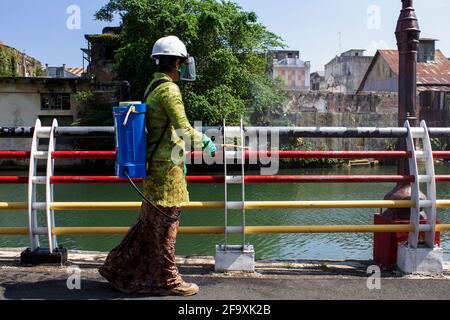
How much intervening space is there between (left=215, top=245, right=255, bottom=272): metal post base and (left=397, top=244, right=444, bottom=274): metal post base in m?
1.22

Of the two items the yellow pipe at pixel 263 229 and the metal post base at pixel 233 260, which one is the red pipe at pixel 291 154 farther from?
the metal post base at pixel 233 260

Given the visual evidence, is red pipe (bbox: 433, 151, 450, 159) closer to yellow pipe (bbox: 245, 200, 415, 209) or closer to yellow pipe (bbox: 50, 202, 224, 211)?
yellow pipe (bbox: 245, 200, 415, 209)

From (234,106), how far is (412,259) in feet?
71.8

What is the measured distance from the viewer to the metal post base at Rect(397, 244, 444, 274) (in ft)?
13.4

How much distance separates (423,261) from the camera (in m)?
4.10

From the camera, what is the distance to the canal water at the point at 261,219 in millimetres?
9305

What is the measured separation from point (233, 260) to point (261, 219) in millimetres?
8454

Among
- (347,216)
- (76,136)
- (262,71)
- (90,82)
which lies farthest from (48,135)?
(90,82)

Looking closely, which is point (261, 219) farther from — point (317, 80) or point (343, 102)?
point (317, 80)

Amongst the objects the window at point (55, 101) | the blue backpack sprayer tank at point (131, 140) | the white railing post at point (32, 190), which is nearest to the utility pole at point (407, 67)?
the blue backpack sprayer tank at point (131, 140)

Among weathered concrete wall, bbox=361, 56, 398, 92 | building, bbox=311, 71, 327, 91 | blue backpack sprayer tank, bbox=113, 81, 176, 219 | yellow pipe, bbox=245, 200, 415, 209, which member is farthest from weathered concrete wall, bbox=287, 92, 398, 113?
blue backpack sprayer tank, bbox=113, 81, 176, 219
